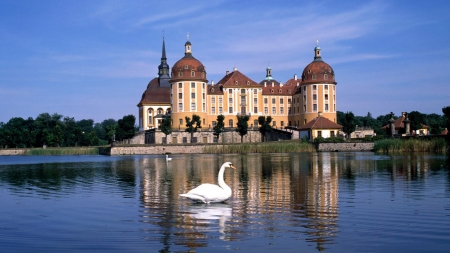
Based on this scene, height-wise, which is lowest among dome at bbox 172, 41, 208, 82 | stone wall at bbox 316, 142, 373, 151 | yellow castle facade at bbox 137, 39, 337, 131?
stone wall at bbox 316, 142, 373, 151

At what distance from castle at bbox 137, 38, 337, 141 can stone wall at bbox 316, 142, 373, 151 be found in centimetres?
1667

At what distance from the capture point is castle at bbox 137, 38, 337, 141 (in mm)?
89188

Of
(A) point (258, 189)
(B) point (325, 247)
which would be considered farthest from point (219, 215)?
(A) point (258, 189)

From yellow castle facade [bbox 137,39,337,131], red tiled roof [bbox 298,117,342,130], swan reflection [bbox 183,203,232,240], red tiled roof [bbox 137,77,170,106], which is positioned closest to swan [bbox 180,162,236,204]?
swan reflection [bbox 183,203,232,240]

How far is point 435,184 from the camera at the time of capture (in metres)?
19.5

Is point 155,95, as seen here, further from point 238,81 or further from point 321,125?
point 321,125

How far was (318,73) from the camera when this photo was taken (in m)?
91.2

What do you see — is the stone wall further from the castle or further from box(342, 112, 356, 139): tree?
the castle

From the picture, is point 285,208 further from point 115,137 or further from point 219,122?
point 115,137

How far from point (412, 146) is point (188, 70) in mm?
45438

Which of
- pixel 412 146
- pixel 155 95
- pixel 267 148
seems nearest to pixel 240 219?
pixel 412 146

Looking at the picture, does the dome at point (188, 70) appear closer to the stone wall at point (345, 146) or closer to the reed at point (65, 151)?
the reed at point (65, 151)

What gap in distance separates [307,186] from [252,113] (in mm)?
76565

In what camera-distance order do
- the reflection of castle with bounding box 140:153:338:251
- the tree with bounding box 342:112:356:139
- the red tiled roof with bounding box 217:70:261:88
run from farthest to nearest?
the red tiled roof with bounding box 217:70:261:88 < the tree with bounding box 342:112:356:139 < the reflection of castle with bounding box 140:153:338:251
